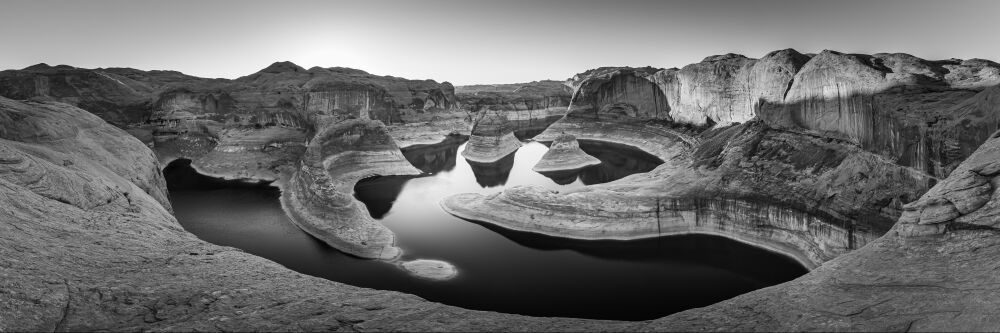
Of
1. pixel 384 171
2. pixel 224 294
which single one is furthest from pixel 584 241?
pixel 384 171

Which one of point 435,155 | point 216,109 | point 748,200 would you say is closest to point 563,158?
point 435,155

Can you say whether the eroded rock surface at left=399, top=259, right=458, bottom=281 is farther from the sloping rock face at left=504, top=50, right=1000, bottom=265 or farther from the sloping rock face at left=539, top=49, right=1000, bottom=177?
the sloping rock face at left=539, top=49, right=1000, bottom=177

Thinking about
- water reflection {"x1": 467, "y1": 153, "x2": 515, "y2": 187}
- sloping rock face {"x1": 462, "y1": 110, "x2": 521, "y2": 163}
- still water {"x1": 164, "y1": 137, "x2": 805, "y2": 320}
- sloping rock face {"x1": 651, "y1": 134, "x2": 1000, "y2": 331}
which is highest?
sloping rock face {"x1": 462, "y1": 110, "x2": 521, "y2": 163}

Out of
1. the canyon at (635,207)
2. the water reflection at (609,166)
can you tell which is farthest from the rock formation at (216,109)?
the water reflection at (609,166)

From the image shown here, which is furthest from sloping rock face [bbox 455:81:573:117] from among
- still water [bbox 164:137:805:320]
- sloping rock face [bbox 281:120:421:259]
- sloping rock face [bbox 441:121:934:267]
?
sloping rock face [bbox 441:121:934:267]

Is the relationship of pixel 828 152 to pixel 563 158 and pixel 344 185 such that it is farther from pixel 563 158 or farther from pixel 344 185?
pixel 344 185
